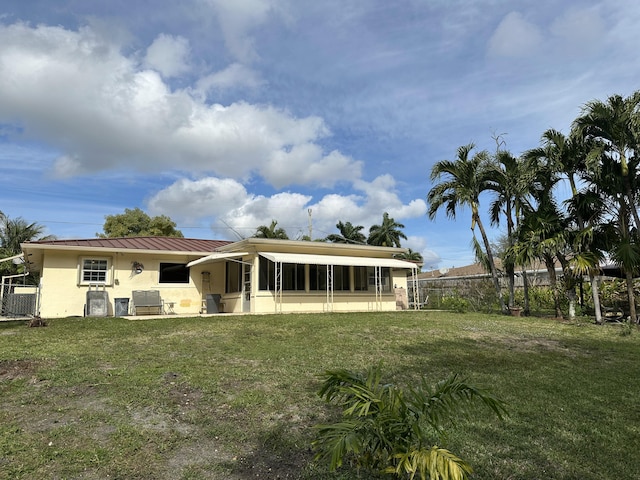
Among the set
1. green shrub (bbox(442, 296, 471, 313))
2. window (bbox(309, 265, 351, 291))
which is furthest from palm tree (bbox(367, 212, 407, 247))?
window (bbox(309, 265, 351, 291))

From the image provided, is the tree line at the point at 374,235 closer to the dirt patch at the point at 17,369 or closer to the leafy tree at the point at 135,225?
the leafy tree at the point at 135,225

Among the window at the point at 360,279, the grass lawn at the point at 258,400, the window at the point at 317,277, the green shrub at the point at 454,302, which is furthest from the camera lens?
the green shrub at the point at 454,302

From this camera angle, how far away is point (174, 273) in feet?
55.1

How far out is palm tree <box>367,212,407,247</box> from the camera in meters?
41.1

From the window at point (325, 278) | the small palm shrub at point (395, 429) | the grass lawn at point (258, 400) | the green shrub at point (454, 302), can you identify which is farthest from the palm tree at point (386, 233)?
the small palm shrub at point (395, 429)

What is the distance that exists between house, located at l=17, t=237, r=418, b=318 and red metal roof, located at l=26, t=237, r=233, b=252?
0.04 metres

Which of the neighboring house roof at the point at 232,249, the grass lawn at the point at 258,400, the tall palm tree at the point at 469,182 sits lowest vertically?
the grass lawn at the point at 258,400

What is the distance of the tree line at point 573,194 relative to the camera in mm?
13086

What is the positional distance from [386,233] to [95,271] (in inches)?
1169

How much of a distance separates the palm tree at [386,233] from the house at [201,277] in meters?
22.8

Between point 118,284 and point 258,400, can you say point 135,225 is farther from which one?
point 258,400

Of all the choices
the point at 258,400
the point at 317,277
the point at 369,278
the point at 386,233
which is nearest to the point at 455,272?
the point at 386,233

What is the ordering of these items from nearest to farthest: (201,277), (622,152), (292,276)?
(622,152) < (292,276) < (201,277)

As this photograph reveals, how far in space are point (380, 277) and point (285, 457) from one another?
1469cm
